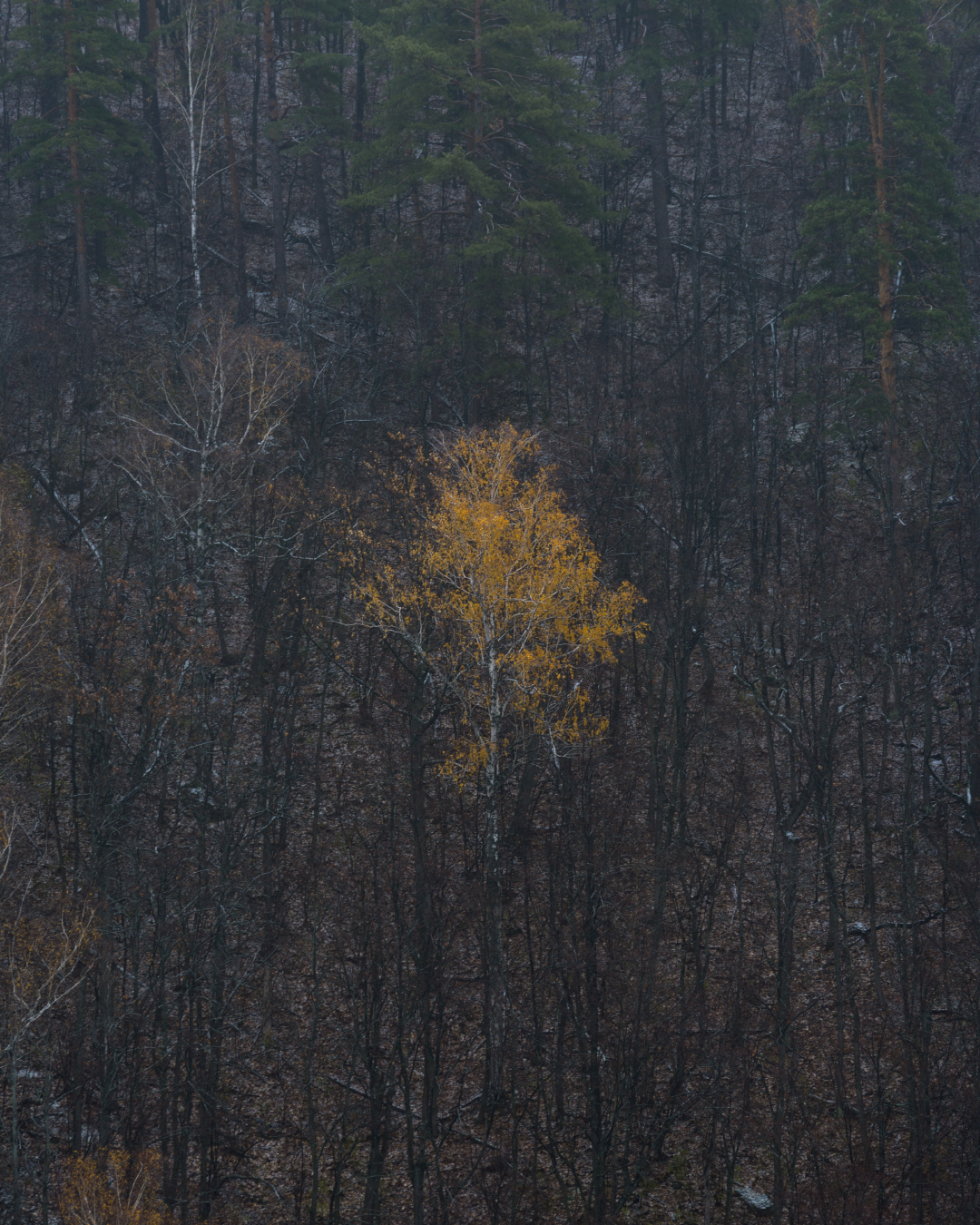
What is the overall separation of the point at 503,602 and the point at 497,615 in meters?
0.43

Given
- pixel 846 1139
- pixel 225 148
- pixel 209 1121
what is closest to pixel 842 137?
pixel 225 148

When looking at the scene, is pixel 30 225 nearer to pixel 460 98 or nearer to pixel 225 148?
pixel 225 148

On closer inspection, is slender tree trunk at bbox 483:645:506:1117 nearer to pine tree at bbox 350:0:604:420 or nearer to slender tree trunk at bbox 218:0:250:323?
pine tree at bbox 350:0:604:420

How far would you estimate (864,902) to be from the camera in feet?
79.8

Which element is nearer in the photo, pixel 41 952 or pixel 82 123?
pixel 41 952

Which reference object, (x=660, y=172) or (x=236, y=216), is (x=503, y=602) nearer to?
(x=236, y=216)

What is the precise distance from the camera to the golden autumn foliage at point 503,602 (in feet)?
70.7

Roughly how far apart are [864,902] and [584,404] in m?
17.5

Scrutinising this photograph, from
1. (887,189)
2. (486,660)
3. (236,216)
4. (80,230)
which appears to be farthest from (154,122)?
(486,660)

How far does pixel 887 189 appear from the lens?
29.3m

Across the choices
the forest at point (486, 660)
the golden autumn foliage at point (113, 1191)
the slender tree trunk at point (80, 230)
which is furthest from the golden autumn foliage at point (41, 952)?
the slender tree trunk at point (80, 230)

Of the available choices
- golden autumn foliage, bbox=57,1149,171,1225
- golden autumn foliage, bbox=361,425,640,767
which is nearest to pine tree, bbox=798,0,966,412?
golden autumn foliage, bbox=361,425,640,767

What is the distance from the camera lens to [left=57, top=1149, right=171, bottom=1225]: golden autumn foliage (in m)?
16.5

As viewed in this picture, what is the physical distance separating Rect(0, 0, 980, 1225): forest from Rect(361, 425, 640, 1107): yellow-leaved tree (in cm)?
13
